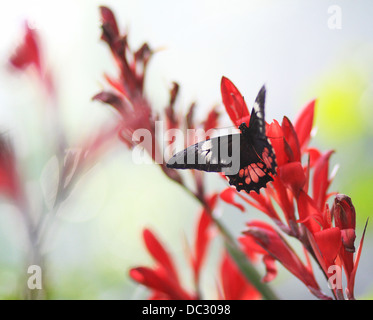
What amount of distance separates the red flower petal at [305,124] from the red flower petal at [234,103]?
0.06 m

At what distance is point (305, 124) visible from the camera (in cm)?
40

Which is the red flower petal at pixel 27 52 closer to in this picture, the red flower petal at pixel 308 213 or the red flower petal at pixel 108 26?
the red flower petal at pixel 108 26

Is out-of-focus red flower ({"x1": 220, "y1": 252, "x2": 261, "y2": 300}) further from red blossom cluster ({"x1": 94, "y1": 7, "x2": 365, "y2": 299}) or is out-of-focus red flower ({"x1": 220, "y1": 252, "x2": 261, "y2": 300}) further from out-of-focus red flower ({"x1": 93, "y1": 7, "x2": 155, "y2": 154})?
out-of-focus red flower ({"x1": 93, "y1": 7, "x2": 155, "y2": 154})

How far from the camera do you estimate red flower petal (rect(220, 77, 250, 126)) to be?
0.36 m

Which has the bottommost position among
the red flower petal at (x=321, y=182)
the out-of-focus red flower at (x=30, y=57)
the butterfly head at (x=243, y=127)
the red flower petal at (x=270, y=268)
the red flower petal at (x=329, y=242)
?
the red flower petal at (x=270, y=268)

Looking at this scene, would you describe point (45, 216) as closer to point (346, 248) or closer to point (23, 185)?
point (23, 185)

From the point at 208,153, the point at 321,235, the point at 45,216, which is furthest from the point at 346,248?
the point at 45,216

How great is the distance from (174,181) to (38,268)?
15 centimetres

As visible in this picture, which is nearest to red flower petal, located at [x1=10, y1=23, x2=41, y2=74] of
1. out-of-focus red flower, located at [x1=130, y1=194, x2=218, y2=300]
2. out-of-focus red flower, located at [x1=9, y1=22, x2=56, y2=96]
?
out-of-focus red flower, located at [x1=9, y1=22, x2=56, y2=96]

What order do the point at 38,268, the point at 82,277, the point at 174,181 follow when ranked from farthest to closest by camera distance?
the point at 82,277
the point at 174,181
the point at 38,268

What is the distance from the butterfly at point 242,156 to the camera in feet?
1.13

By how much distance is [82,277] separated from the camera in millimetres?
715

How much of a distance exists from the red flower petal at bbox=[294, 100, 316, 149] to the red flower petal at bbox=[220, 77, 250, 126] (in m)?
0.06

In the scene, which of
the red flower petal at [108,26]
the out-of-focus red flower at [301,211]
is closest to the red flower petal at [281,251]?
the out-of-focus red flower at [301,211]
